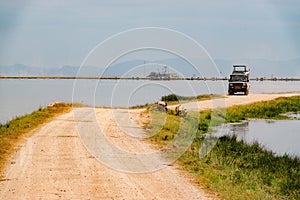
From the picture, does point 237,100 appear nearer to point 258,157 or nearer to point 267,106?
point 267,106

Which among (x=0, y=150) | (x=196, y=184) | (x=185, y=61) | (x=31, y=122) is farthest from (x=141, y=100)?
(x=196, y=184)

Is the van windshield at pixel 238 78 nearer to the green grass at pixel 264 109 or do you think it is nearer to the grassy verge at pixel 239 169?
the green grass at pixel 264 109

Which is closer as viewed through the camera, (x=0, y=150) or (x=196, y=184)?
(x=196, y=184)

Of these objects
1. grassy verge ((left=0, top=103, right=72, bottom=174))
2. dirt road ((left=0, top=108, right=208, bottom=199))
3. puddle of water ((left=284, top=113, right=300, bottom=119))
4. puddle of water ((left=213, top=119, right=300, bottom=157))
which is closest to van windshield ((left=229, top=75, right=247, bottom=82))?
puddle of water ((left=284, top=113, right=300, bottom=119))

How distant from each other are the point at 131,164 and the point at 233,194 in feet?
12.9

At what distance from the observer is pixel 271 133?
29.9 meters

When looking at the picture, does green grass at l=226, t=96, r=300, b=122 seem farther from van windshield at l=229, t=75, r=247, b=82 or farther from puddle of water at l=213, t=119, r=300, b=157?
van windshield at l=229, t=75, r=247, b=82

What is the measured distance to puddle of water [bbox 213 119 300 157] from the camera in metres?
23.9

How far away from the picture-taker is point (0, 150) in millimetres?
16719

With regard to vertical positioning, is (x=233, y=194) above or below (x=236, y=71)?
below

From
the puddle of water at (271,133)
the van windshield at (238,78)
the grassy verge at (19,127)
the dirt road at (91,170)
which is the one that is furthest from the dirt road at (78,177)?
the van windshield at (238,78)

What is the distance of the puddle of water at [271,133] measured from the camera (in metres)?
23.9

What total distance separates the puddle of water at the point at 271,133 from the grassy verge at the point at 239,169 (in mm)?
2314

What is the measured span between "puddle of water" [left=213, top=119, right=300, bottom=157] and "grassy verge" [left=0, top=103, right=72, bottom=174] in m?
7.91
